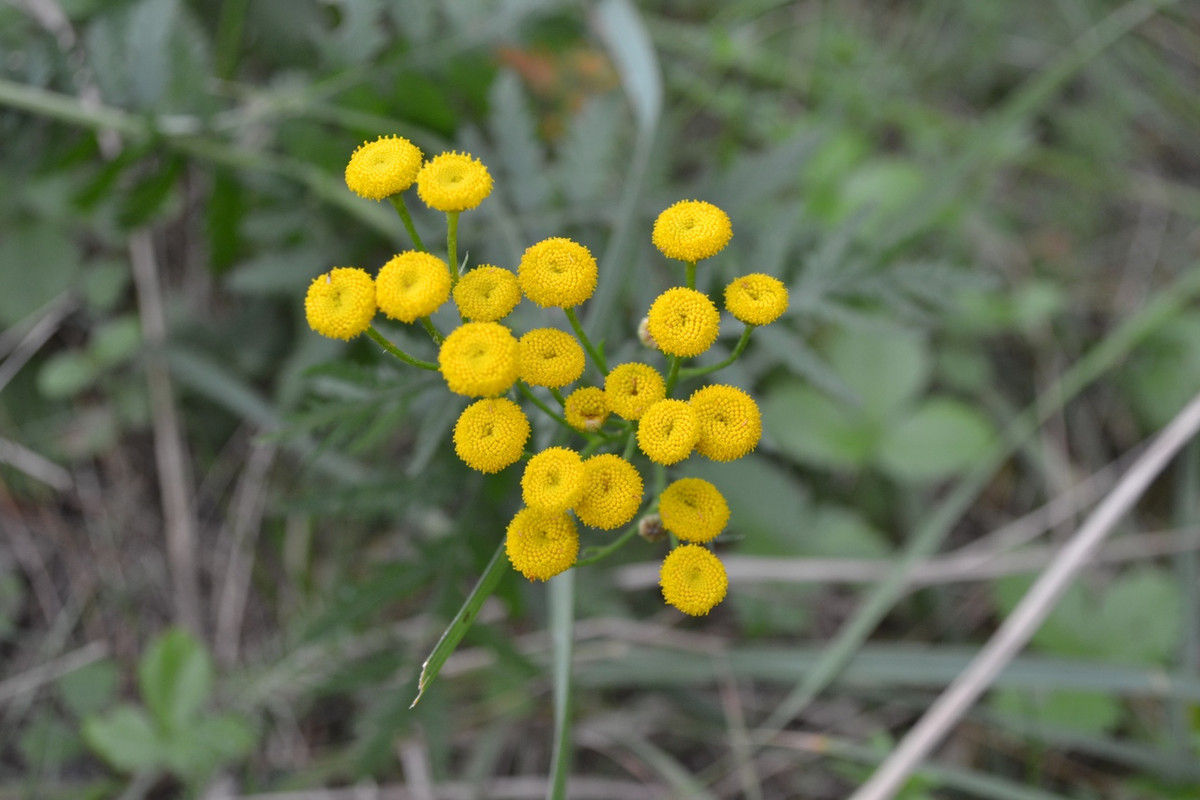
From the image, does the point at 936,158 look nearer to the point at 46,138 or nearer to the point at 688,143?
the point at 688,143

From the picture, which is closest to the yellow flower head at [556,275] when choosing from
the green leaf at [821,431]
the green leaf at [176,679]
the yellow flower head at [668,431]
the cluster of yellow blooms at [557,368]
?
the cluster of yellow blooms at [557,368]

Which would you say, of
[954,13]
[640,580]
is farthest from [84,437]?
[954,13]

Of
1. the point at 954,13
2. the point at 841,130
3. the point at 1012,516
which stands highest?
the point at 954,13

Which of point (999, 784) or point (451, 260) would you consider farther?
point (999, 784)

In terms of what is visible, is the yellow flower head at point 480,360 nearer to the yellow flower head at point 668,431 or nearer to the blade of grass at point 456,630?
the yellow flower head at point 668,431

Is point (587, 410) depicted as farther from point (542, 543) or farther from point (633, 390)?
point (542, 543)

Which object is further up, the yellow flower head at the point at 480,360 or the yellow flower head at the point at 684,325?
the yellow flower head at the point at 684,325
